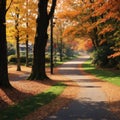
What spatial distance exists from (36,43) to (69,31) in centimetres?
2233

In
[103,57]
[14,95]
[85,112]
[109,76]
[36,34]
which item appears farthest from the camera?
[103,57]

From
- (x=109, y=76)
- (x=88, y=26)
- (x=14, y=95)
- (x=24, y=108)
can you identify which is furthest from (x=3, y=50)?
(x=88, y=26)

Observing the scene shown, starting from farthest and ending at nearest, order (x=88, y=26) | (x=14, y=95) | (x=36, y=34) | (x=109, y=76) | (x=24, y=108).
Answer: (x=88, y=26), (x=109, y=76), (x=36, y=34), (x=14, y=95), (x=24, y=108)

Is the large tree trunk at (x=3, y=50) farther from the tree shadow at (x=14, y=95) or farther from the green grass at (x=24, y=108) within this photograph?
the green grass at (x=24, y=108)

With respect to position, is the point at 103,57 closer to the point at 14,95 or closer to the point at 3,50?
the point at 3,50

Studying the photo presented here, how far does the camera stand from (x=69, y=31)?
48.4 metres

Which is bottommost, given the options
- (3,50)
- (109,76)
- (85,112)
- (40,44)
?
(109,76)

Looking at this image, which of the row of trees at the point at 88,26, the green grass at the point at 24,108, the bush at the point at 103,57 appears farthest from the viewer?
the bush at the point at 103,57

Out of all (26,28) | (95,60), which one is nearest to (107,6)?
(26,28)

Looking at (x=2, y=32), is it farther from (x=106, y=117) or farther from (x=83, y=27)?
(x=83, y=27)

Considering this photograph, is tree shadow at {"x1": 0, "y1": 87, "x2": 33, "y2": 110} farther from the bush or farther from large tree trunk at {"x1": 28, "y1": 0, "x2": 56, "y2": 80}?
the bush

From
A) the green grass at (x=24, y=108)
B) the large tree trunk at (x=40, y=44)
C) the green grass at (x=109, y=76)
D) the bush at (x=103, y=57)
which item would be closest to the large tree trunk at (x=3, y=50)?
the green grass at (x=24, y=108)

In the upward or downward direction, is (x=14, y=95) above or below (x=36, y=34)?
below

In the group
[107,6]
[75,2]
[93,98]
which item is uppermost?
[75,2]
